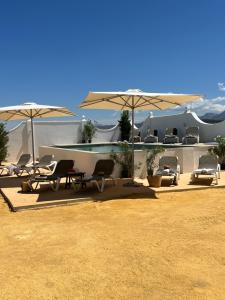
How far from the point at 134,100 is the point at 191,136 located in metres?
10.9

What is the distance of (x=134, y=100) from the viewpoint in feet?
35.2

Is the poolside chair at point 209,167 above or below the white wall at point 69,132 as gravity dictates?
below

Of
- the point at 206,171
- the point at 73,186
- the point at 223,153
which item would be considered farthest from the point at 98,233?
the point at 223,153

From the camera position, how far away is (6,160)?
18.1 metres

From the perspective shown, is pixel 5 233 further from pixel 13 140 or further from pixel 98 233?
pixel 13 140

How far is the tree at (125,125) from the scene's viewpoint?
79.7ft

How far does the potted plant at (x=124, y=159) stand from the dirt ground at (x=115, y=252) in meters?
3.40

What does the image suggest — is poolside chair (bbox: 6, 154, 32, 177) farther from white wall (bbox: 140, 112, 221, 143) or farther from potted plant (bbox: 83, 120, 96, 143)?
white wall (bbox: 140, 112, 221, 143)

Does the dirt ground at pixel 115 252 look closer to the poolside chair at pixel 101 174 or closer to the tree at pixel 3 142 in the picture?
the poolside chair at pixel 101 174

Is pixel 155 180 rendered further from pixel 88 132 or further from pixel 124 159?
pixel 88 132

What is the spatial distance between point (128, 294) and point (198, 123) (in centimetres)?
1940

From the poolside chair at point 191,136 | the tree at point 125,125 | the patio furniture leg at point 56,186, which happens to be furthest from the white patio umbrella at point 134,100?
the tree at point 125,125

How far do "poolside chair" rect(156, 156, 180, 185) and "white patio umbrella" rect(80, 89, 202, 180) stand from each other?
1833mm

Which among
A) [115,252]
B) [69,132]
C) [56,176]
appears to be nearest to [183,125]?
[69,132]
